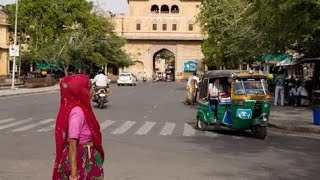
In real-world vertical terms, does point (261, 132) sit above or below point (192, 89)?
below

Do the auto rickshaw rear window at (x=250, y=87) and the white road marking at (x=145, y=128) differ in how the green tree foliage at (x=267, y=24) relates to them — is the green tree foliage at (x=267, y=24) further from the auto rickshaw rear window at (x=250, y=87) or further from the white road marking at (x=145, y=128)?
the white road marking at (x=145, y=128)

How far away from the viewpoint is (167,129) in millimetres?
17625

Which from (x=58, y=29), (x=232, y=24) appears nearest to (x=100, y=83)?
(x=232, y=24)

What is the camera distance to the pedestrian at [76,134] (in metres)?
5.11

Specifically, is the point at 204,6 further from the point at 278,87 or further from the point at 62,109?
the point at 62,109

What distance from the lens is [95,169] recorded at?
530 centimetres

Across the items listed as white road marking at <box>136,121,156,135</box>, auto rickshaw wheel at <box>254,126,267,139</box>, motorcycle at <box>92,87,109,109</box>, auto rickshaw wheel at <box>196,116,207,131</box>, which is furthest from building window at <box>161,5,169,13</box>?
auto rickshaw wheel at <box>254,126,267,139</box>

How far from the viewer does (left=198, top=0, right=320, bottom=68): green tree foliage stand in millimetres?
18367

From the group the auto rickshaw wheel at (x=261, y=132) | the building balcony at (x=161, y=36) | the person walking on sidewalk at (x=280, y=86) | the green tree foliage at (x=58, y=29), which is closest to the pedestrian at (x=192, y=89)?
the person walking on sidewalk at (x=280, y=86)

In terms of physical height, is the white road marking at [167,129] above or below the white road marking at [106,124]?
below

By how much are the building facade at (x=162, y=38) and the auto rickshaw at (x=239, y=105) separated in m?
86.7

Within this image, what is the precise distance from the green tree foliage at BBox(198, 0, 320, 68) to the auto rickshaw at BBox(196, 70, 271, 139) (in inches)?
106

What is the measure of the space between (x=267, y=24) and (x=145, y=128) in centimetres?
624

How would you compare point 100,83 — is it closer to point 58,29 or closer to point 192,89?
point 192,89
